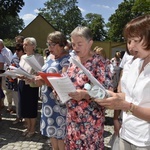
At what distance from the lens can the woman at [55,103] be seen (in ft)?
10.6

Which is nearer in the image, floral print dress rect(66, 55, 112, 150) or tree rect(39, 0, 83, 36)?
floral print dress rect(66, 55, 112, 150)

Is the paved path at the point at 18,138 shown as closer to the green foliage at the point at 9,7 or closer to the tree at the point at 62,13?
the green foliage at the point at 9,7

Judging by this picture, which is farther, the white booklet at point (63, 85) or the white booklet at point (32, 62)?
the white booklet at point (32, 62)

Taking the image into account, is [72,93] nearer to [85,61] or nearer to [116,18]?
[85,61]

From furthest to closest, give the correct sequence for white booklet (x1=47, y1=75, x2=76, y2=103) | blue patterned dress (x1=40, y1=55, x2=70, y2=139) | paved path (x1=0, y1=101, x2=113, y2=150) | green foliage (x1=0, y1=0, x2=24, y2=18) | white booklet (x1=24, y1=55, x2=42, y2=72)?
green foliage (x1=0, y1=0, x2=24, y2=18) → paved path (x1=0, y1=101, x2=113, y2=150) → blue patterned dress (x1=40, y1=55, x2=70, y2=139) → white booklet (x1=24, y1=55, x2=42, y2=72) → white booklet (x1=47, y1=75, x2=76, y2=103)

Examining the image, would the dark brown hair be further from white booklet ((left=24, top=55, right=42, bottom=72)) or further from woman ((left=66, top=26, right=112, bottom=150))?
white booklet ((left=24, top=55, right=42, bottom=72))

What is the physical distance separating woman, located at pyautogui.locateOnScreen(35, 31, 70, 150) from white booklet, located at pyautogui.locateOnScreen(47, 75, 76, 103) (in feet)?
3.46

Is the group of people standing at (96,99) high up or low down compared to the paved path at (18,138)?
up

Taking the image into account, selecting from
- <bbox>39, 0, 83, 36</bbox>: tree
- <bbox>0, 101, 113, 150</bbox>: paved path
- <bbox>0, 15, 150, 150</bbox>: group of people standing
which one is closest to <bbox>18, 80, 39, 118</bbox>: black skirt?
<bbox>0, 101, 113, 150</bbox>: paved path

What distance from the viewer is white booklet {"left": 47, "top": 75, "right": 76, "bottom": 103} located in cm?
198

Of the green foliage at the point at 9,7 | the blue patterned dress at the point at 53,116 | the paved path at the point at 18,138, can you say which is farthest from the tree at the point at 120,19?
the blue patterned dress at the point at 53,116

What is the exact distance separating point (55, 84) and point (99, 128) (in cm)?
71

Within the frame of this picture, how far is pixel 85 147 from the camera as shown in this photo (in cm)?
241

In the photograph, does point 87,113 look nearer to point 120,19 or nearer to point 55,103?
point 55,103
